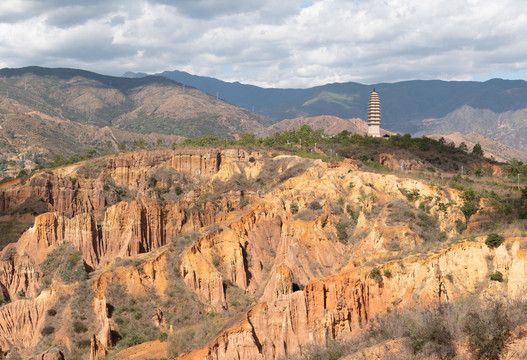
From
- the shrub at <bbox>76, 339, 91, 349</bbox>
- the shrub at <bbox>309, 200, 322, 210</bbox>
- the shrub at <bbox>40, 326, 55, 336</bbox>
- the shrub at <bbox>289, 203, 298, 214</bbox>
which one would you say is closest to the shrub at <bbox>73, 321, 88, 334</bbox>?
the shrub at <bbox>76, 339, 91, 349</bbox>

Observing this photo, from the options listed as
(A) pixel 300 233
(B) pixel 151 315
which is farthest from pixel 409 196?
(B) pixel 151 315

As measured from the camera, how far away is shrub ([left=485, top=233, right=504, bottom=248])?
2923 centimetres

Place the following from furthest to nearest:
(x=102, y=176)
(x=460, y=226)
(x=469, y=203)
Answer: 1. (x=102, y=176)
2. (x=469, y=203)
3. (x=460, y=226)

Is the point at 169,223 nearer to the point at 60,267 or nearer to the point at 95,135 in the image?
the point at 60,267

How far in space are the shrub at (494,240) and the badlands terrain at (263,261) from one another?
0.16 meters

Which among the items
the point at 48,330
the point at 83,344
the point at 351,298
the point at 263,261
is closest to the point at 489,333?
the point at 351,298

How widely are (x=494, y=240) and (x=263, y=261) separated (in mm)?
25372

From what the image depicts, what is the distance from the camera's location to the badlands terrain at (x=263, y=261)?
27.4 m

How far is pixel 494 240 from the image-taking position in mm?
29297

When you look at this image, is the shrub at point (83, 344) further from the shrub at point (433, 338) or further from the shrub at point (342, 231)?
the shrub at point (433, 338)

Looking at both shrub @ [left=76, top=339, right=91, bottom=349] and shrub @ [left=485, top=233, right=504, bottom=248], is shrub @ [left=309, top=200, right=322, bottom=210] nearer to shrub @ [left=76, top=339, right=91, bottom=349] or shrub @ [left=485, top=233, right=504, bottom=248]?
shrub @ [left=76, top=339, right=91, bottom=349]

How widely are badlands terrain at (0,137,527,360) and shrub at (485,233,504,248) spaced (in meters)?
0.16

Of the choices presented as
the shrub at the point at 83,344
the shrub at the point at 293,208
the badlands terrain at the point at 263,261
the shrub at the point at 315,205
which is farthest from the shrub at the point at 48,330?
the shrub at the point at 315,205

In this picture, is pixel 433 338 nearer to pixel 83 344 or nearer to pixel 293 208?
pixel 83 344
